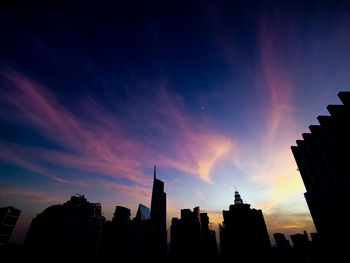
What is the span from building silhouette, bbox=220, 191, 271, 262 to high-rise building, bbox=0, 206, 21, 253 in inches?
6099

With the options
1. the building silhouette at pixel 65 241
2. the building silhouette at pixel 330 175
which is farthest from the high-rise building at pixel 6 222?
the building silhouette at pixel 330 175

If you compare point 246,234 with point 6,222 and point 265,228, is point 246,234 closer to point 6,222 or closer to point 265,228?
point 265,228

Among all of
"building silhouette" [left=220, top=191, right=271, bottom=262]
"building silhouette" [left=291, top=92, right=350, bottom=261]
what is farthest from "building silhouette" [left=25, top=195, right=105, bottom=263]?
"building silhouette" [left=291, top=92, right=350, bottom=261]

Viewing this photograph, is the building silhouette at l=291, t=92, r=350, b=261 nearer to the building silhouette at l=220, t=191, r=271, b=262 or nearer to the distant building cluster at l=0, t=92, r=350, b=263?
the distant building cluster at l=0, t=92, r=350, b=263

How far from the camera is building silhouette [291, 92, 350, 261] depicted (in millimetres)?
54781

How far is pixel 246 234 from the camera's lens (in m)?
133

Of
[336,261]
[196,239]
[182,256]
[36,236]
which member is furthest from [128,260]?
[336,261]

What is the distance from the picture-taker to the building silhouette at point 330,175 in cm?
5478

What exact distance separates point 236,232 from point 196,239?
75.6 m

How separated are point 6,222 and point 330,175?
171m

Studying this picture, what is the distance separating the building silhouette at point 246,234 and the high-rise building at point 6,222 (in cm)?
15491

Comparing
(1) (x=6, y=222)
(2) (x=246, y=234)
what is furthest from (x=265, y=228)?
(1) (x=6, y=222)

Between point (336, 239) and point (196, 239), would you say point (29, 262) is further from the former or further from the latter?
point (336, 239)

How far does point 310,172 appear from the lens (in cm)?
7406
